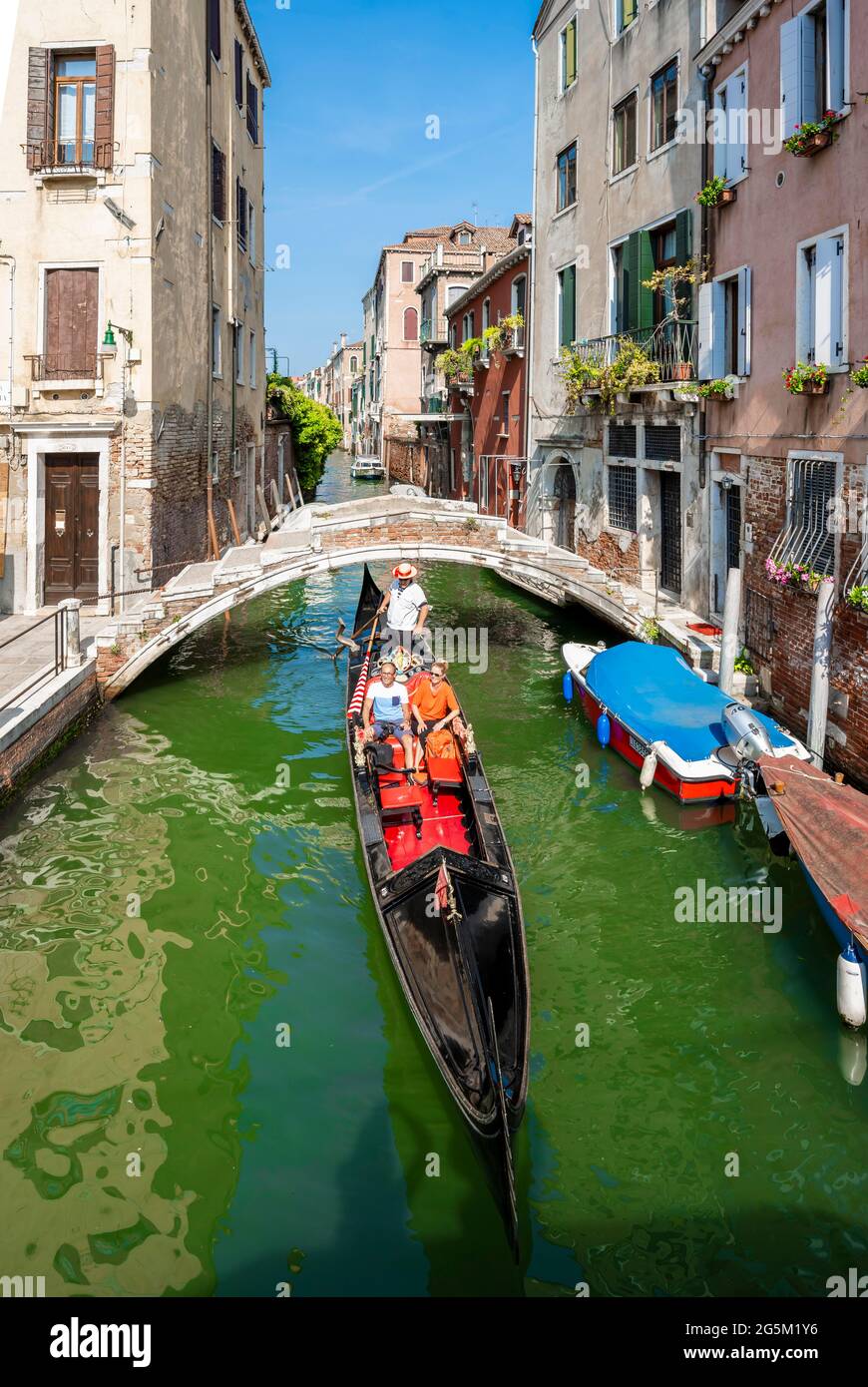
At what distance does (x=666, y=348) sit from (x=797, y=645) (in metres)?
4.69

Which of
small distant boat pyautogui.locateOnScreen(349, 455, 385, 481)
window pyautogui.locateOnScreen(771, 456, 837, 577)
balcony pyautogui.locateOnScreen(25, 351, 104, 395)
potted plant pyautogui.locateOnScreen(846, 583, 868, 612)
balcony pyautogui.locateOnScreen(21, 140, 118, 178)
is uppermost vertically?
small distant boat pyautogui.locateOnScreen(349, 455, 385, 481)

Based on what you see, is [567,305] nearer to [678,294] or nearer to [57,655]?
[678,294]

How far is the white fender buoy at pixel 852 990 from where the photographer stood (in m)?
5.82

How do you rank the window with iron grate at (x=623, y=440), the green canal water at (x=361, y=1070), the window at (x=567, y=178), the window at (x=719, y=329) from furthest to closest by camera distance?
the window at (x=567, y=178)
the window with iron grate at (x=623, y=440)
the window at (x=719, y=329)
the green canal water at (x=361, y=1070)

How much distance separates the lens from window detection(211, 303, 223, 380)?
55.2 feet

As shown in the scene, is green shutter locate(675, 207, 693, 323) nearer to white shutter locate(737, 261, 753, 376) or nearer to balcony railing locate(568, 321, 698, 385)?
balcony railing locate(568, 321, 698, 385)

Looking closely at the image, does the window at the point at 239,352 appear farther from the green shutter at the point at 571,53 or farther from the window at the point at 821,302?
the window at the point at 821,302

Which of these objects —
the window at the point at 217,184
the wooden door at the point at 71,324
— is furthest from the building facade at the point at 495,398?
the wooden door at the point at 71,324

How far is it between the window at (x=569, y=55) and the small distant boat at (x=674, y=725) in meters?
9.72

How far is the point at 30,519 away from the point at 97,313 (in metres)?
2.53

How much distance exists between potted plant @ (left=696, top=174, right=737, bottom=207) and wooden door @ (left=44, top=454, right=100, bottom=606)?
7.41 metres

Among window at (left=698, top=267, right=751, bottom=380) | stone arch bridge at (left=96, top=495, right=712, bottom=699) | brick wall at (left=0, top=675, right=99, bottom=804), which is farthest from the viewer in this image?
stone arch bridge at (left=96, top=495, right=712, bottom=699)

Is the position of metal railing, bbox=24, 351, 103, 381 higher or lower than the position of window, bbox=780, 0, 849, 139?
lower

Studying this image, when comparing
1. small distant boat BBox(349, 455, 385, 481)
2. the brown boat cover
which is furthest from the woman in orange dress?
small distant boat BBox(349, 455, 385, 481)
